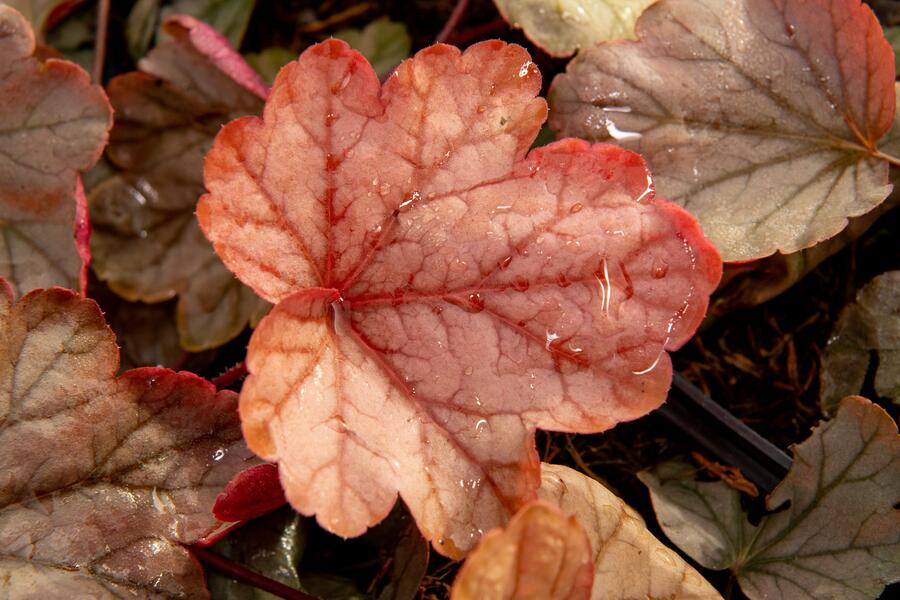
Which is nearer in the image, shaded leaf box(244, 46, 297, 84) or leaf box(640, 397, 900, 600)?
leaf box(640, 397, 900, 600)

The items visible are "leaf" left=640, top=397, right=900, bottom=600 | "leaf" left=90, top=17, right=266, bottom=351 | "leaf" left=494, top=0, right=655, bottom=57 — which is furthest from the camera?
"leaf" left=90, top=17, right=266, bottom=351

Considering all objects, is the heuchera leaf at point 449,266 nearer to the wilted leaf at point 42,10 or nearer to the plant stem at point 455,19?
the plant stem at point 455,19

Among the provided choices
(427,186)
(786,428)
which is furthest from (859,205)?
(427,186)

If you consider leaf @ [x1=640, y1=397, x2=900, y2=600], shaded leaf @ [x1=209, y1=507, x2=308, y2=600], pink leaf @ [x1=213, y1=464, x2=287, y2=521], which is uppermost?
pink leaf @ [x1=213, y1=464, x2=287, y2=521]

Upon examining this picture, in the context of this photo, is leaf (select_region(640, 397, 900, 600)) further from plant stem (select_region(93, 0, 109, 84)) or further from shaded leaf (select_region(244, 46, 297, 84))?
plant stem (select_region(93, 0, 109, 84))

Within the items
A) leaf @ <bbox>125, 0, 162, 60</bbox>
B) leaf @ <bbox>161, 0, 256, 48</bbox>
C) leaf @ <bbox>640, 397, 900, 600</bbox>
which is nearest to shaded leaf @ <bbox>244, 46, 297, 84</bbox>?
leaf @ <bbox>161, 0, 256, 48</bbox>

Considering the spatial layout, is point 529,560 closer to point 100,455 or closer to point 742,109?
point 100,455

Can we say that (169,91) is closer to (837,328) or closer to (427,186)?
(427,186)
